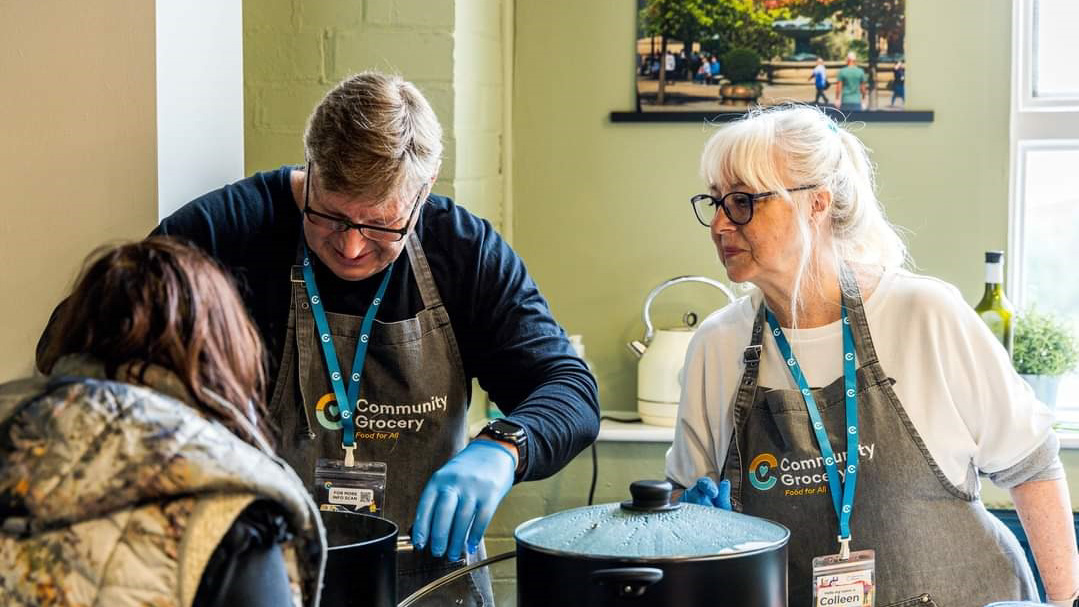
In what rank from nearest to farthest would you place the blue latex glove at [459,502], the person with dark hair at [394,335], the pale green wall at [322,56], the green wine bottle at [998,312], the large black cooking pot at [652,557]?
the large black cooking pot at [652,557] < the blue latex glove at [459,502] < the person with dark hair at [394,335] < the pale green wall at [322,56] < the green wine bottle at [998,312]

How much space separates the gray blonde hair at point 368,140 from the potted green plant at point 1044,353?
74.0 inches

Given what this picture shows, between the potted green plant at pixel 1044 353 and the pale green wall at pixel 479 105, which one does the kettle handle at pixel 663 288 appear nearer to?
the pale green wall at pixel 479 105

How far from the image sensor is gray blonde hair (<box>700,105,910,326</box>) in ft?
6.34

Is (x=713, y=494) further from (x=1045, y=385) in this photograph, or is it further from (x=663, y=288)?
(x=1045, y=385)

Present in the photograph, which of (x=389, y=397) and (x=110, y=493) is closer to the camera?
(x=110, y=493)

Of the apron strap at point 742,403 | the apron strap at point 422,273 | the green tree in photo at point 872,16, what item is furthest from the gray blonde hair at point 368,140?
the green tree in photo at point 872,16

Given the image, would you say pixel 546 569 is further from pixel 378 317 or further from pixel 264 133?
pixel 264 133

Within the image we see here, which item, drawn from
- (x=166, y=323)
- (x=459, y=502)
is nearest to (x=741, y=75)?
(x=459, y=502)

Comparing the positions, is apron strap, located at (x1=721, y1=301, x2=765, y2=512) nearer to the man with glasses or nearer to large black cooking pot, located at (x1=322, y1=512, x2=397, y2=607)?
the man with glasses

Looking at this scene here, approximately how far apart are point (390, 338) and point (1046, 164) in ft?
6.68

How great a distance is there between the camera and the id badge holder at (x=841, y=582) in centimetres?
178

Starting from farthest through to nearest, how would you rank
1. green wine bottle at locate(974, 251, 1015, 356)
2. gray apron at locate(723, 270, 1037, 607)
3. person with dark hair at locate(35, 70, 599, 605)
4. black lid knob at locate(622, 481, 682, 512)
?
1. green wine bottle at locate(974, 251, 1015, 356)
2. gray apron at locate(723, 270, 1037, 607)
3. person with dark hair at locate(35, 70, 599, 605)
4. black lid knob at locate(622, 481, 682, 512)

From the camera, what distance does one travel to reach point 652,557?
121 cm

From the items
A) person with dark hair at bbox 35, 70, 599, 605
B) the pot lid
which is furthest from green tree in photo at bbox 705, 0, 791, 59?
the pot lid
